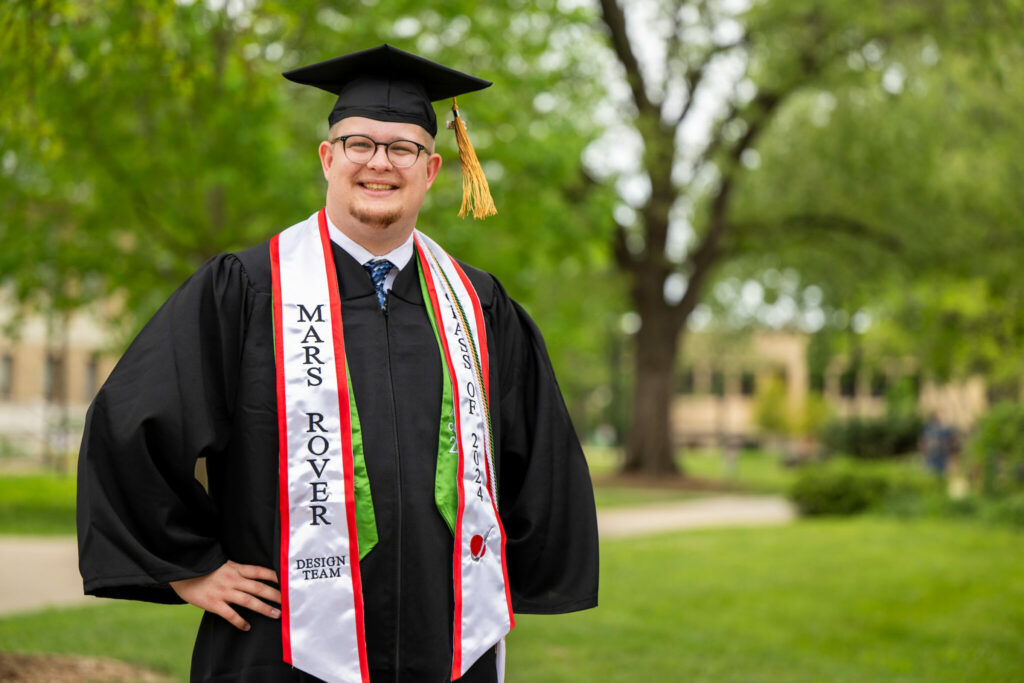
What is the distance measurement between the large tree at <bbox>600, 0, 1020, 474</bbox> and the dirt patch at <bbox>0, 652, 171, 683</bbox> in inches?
494

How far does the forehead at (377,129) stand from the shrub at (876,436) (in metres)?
36.0

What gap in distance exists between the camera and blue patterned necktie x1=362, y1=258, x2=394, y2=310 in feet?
8.41

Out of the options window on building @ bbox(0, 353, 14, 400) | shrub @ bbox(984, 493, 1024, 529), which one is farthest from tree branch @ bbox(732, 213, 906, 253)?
window on building @ bbox(0, 353, 14, 400)

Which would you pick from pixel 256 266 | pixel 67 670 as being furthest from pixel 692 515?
pixel 256 266

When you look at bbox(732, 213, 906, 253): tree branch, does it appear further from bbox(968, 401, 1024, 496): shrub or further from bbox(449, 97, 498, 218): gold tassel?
bbox(449, 97, 498, 218): gold tassel

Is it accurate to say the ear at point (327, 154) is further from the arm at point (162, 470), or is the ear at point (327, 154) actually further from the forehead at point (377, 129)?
the arm at point (162, 470)

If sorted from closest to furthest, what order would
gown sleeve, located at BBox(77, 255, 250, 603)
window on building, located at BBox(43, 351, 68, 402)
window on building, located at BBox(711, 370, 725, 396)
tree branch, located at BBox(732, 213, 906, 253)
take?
gown sleeve, located at BBox(77, 255, 250, 603)
tree branch, located at BBox(732, 213, 906, 253)
window on building, located at BBox(43, 351, 68, 402)
window on building, located at BBox(711, 370, 725, 396)

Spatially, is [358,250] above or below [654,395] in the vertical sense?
above

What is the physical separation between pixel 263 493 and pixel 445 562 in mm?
437

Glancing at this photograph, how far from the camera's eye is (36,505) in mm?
15508

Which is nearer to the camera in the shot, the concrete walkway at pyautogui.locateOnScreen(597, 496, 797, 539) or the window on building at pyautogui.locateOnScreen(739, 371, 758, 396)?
the concrete walkway at pyautogui.locateOnScreen(597, 496, 797, 539)

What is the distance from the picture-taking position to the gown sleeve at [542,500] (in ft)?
9.11

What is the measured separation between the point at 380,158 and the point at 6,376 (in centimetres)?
3428

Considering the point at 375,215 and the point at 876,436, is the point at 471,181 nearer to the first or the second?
the point at 375,215
